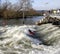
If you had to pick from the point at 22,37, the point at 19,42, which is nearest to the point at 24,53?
the point at 19,42

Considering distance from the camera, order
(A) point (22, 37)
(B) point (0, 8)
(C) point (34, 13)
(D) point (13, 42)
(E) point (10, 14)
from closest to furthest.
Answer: (D) point (13, 42), (A) point (22, 37), (E) point (10, 14), (B) point (0, 8), (C) point (34, 13)

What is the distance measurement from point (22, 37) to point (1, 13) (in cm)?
4196

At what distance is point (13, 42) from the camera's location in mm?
16359

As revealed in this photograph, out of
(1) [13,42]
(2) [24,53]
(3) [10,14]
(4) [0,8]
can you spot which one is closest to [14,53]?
(2) [24,53]

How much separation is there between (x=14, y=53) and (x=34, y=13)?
5559cm

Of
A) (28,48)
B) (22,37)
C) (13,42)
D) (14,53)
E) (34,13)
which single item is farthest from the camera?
(34,13)

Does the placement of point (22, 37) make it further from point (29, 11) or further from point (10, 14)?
point (29, 11)

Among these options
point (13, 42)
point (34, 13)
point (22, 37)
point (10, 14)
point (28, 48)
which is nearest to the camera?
point (28, 48)

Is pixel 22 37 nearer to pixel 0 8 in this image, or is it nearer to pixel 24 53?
pixel 24 53

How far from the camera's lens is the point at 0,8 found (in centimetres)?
6225

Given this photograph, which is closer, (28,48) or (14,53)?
(14,53)

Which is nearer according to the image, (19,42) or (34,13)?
(19,42)

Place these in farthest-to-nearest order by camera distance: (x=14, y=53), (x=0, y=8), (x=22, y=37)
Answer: (x=0, y=8) → (x=22, y=37) → (x=14, y=53)

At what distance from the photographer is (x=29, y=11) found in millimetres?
64438
